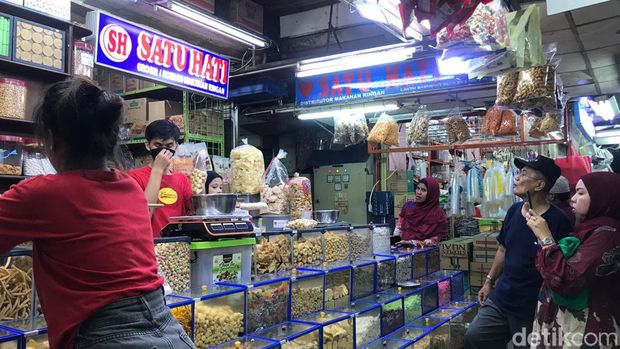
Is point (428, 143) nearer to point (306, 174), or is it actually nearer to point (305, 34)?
point (305, 34)

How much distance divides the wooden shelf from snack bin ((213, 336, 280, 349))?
2794 mm

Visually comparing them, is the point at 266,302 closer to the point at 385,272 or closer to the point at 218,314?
the point at 218,314

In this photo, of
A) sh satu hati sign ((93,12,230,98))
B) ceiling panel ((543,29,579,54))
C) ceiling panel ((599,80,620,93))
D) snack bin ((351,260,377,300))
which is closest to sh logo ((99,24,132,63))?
sh satu hati sign ((93,12,230,98))

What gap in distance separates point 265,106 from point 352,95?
6.08 feet

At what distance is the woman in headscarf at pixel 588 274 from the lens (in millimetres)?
2381

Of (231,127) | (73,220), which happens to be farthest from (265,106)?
(73,220)

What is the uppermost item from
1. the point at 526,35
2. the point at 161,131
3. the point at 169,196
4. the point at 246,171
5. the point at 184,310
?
the point at 526,35

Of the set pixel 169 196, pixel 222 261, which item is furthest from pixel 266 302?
pixel 169 196

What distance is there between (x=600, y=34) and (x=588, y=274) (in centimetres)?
194

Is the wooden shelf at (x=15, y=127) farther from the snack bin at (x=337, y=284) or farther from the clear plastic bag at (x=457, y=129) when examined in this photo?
the clear plastic bag at (x=457, y=129)

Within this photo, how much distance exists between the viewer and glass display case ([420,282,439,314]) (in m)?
3.76

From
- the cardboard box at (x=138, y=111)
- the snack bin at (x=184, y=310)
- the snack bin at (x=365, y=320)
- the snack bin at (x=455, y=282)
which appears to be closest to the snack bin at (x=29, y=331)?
the snack bin at (x=184, y=310)

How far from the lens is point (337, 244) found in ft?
10.5

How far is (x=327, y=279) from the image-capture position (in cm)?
291
